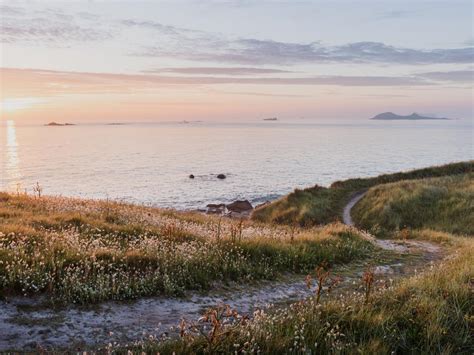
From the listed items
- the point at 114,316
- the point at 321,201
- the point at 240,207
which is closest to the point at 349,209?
the point at 321,201

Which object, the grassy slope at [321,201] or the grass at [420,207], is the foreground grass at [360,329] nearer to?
the grass at [420,207]

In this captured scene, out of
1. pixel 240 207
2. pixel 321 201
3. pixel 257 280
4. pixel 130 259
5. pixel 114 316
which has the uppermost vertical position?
pixel 130 259

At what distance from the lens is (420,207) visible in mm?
34094

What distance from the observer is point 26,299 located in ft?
22.5

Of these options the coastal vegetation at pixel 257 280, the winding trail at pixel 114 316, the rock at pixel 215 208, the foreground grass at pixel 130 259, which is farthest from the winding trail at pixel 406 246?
the rock at pixel 215 208

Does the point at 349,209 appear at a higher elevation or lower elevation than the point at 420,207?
lower

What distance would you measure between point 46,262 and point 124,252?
184cm

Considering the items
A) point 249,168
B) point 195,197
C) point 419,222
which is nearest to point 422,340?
point 419,222

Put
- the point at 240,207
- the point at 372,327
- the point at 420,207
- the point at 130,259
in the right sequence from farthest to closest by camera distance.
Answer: the point at 240,207 < the point at 420,207 < the point at 130,259 < the point at 372,327

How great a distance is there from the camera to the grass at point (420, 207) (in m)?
30.4

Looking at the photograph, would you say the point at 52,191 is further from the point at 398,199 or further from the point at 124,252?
the point at 124,252

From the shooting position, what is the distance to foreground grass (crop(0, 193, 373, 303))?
7.23m

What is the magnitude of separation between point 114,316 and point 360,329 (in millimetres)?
3859

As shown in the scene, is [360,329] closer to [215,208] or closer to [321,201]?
[321,201]
